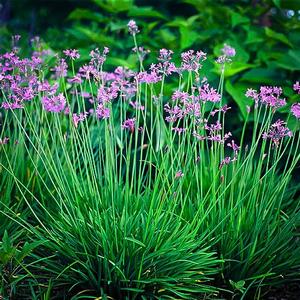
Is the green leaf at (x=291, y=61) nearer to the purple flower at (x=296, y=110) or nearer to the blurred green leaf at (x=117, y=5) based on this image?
the purple flower at (x=296, y=110)

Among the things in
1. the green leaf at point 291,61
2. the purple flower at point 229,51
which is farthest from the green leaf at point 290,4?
the purple flower at point 229,51

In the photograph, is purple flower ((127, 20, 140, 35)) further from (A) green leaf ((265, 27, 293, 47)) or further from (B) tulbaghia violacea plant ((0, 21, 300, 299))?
(A) green leaf ((265, 27, 293, 47))

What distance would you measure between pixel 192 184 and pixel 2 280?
1.09 m

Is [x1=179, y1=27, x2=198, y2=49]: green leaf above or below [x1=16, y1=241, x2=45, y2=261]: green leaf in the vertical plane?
above

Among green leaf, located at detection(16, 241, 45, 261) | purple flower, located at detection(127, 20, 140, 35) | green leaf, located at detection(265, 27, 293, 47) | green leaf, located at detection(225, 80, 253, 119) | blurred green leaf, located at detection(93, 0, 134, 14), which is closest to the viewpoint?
green leaf, located at detection(16, 241, 45, 261)

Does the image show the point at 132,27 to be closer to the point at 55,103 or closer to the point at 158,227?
the point at 55,103

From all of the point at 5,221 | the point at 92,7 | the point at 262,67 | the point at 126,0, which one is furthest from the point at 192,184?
the point at 92,7

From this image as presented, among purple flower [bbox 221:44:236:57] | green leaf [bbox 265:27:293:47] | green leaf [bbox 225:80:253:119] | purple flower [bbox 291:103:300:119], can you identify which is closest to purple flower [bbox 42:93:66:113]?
purple flower [bbox 221:44:236:57]

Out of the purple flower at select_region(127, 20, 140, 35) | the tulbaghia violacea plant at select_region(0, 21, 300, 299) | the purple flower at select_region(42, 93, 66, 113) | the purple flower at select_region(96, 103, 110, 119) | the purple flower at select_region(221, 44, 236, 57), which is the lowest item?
the tulbaghia violacea plant at select_region(0, 21, 300, 299)

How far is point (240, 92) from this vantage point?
4.11 m

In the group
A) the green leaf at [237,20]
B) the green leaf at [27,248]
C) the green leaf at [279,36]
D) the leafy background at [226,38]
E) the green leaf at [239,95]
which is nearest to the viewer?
the green leaf at [27,248]

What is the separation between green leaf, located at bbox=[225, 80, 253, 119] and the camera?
3909mm

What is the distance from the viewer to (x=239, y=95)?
406cm

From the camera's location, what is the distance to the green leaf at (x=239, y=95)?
3.91 meters
